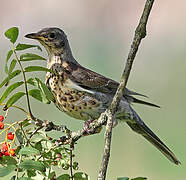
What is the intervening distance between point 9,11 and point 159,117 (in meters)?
7.44


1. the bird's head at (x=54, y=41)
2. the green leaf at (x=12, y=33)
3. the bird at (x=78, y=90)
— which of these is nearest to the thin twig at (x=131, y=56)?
the green leaf at (x=12, y=33)

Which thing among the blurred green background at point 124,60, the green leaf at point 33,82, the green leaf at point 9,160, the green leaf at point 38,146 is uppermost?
the green leaf at point 33,82

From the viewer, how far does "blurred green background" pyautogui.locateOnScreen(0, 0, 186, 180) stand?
782cm

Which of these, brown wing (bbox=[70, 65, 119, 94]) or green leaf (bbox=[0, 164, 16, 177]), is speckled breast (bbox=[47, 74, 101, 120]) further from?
green leaf (bbox=[0, 164, 16, 177])

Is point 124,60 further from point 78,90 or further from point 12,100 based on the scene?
point 12,100

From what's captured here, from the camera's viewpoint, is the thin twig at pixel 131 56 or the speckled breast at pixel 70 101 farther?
the speckled breast at pixel 70 101

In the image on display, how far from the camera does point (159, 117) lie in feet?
31.0

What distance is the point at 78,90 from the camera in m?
3.43

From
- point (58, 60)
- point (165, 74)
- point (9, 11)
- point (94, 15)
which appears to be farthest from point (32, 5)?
point (58, 60)

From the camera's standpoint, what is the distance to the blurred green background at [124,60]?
308 inches

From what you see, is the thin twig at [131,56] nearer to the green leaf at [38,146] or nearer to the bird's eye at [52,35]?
the green leaf at [38,146]

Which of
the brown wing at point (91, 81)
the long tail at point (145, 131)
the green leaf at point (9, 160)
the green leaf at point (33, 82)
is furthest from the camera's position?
the long tail at point (145, 131)

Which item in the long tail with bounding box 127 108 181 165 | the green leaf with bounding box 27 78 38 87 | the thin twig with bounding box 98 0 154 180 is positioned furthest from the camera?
the long tail with bounding box 127 108 181 165

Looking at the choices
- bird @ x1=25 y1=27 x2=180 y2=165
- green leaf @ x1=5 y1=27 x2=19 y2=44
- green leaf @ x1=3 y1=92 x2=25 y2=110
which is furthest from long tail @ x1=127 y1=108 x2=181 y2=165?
green leaf @ x1=5 y1=27 x2=19 y2=44
